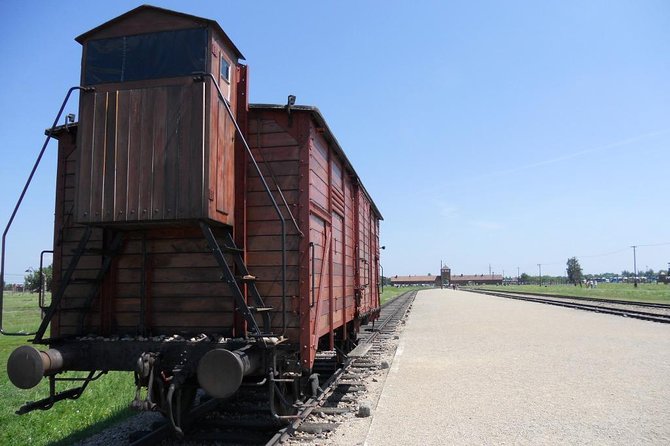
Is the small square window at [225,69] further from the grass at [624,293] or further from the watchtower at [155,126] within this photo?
the grass at [624,293]

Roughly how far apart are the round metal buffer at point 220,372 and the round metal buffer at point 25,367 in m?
1.60

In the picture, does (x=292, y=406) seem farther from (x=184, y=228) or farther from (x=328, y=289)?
(x=184, y=228)

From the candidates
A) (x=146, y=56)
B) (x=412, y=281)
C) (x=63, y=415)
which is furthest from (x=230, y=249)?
(x=412, y=281)

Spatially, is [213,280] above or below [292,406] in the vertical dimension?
above

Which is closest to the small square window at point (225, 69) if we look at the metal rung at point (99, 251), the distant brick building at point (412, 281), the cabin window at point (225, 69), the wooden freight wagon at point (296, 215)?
the cabin window at point (225, 69)

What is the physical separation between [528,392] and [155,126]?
22.4 feet

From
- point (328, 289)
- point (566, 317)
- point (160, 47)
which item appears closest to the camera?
point (160, 47)

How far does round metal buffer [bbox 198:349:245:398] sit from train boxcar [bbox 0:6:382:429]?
0.04 ft

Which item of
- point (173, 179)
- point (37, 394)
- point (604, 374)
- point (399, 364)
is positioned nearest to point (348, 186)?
point (399, 364)

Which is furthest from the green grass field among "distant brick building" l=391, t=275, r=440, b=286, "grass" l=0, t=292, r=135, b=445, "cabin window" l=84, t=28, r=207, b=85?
"distant brick building" l=391, t=275, r=440, b=286

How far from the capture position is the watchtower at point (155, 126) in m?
5.08

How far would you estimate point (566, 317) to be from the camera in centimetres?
2239

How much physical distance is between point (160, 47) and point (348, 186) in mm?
4741

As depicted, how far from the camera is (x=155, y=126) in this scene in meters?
5.20
